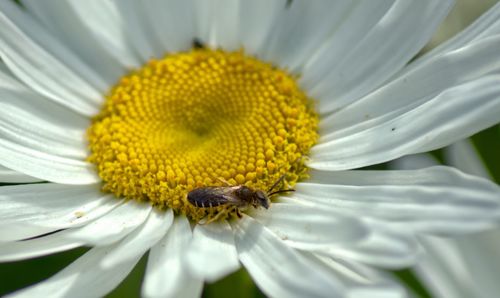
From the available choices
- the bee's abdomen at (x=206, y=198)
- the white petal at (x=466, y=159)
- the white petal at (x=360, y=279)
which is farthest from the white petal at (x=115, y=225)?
the white petal at (x=466, y=159)

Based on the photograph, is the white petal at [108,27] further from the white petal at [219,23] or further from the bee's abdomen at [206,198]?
the bee's abdomen at [206,198]

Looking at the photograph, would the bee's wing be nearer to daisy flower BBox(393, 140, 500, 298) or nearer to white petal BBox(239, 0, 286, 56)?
daisy flower BBox(393, 140, 500, 298)

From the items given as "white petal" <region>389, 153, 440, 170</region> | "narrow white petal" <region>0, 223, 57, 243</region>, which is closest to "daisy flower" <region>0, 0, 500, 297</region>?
"narrow white petal" <region>0, 223, 57, 243</region>

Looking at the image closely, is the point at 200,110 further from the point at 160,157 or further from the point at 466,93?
the point at 466,93

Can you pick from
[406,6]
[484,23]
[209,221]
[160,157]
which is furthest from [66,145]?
[484,23]

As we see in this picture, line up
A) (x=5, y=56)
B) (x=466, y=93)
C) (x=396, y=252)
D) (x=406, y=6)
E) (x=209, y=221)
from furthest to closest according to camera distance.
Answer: (x=5, y=56)
(x=406, y=6)
(x=209, y=221)
(x=466, y=93)
(x=396, y=252)

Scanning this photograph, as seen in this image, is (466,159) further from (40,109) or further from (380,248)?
(40,109)

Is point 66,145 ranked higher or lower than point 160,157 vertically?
higher
